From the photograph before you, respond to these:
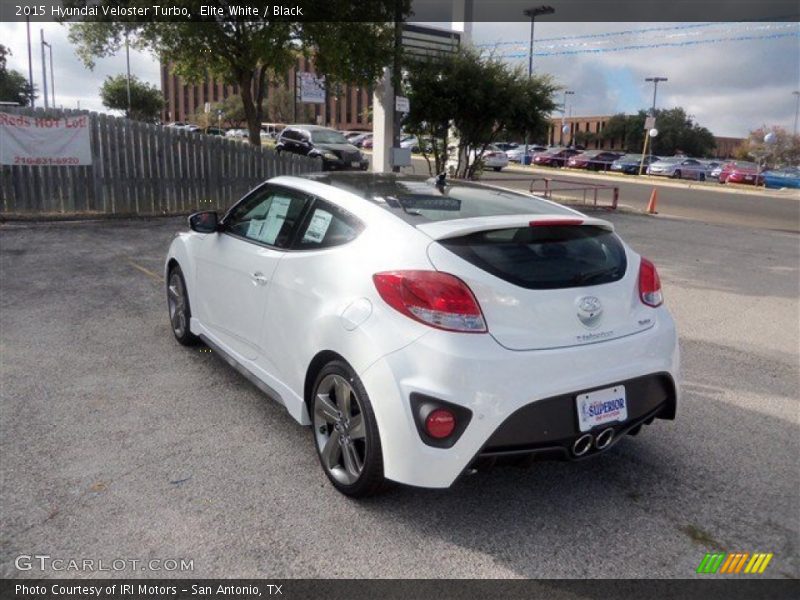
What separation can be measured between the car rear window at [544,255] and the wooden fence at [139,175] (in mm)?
11158

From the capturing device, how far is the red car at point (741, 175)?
38312 millimetres

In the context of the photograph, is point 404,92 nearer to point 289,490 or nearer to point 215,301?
point 215,301

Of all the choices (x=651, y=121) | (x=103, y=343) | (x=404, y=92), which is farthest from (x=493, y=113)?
(x=651, y=121)

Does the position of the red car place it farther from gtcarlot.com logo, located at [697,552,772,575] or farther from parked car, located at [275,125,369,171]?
gtcarlot.com logo, located at [697,552,772,575]

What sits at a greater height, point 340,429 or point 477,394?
point 477,394

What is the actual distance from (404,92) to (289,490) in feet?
52.3

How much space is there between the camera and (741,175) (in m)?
38.5

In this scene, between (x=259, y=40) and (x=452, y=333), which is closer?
(x=452, y=333)

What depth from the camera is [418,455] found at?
2.95 meters

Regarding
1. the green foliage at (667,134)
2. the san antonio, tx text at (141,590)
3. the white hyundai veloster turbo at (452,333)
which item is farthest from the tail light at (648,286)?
the green foliage at (667,134)

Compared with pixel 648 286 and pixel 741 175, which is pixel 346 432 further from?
pixel 741 175

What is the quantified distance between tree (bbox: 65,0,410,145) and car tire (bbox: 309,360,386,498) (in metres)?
10.8

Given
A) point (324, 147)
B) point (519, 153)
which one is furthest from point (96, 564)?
point (519, 153)

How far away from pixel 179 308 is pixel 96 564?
2.95m
